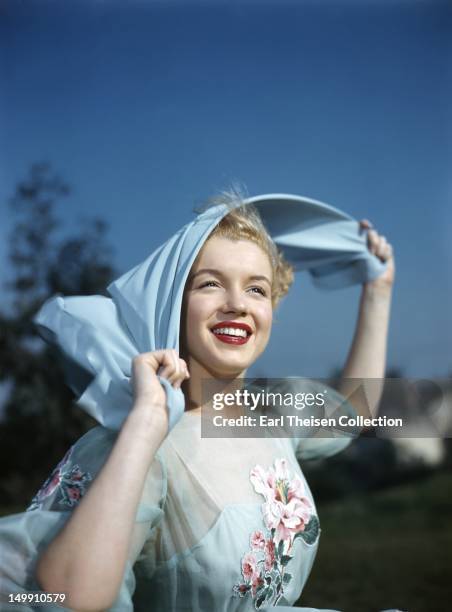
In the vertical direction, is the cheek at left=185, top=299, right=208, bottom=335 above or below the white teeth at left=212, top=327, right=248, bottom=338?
above

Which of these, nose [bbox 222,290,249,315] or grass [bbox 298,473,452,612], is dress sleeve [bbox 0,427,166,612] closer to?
nose [bbox 222,290,249,315]

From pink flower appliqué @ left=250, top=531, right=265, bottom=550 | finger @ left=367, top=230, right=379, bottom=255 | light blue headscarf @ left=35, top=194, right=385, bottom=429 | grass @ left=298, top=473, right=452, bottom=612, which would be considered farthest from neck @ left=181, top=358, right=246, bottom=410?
grass @ left=298, top=473, right=452, bottom=612

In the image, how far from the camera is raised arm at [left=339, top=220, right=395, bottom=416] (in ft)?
4.30

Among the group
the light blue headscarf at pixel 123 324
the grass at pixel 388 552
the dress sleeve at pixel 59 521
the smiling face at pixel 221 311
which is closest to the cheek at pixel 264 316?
the smiling face at pixel 221 311

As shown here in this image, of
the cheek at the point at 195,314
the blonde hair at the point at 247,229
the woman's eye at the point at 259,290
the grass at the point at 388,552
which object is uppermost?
the blonde hair at the point at 247,229

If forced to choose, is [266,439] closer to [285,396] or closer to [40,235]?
[285,396]

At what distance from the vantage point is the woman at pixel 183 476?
2.76 ft

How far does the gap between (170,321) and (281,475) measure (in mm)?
301

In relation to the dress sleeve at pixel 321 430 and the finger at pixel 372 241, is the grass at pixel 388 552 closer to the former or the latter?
the dress sleeve at pixel 321 430

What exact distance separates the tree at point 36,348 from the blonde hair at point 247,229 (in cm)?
60

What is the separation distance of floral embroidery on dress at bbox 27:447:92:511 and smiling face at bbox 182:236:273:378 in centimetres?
24

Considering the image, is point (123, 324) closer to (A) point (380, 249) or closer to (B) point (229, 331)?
(B) point (229, 331)

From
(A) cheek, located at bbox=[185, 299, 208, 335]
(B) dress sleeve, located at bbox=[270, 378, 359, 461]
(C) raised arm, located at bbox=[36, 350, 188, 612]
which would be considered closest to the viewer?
(C) raised arm, located at bbox=[36, 350, 188, 612]

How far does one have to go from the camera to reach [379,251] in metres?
1.34
